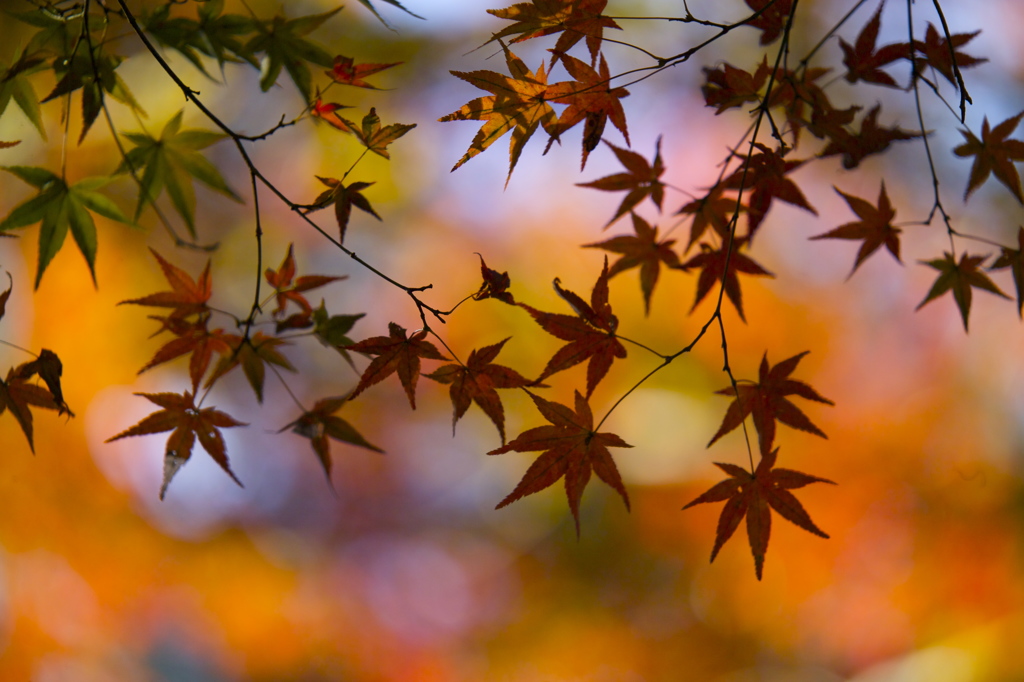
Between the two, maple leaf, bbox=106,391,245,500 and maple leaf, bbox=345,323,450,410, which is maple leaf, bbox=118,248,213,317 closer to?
maple leaf, bbox=106,391,245,500

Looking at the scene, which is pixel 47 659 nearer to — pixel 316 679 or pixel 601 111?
pixel 316 679

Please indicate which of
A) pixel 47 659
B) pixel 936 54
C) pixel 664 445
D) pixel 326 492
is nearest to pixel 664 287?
pixel 664 445

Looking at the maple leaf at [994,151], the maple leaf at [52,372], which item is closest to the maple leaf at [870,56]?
Answer: the maple leaf at [994,151]

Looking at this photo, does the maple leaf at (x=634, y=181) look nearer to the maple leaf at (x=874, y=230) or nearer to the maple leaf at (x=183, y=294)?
the maple leaf at (x=874, y=230)

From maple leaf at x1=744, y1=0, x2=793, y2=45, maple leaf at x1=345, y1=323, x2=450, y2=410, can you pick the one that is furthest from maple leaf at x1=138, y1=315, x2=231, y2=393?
maple leaf at x1=744, y1=0, x2=793, y2=45

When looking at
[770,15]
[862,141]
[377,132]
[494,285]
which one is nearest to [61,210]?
[377,132]

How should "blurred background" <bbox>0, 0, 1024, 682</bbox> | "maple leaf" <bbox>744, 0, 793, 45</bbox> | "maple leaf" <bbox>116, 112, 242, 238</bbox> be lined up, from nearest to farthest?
"maple leaf" <bbox>744, 0, 793, 45</bbox> → "maple leaf" <bbox>116, 112, 242, 238</bbox> → "blurred background" <bbox>0, 0, 1024, 682</bbox>
